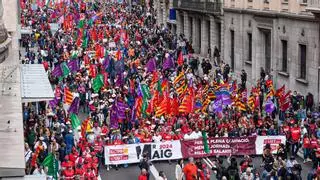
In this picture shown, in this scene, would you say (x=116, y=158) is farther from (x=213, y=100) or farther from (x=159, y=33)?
(x=159, y=33)

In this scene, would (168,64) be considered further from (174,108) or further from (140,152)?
(140,152)

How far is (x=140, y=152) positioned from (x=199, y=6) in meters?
31.3

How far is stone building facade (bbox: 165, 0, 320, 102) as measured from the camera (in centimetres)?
3672

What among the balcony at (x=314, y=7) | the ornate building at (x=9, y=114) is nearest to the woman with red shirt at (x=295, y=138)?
the balcony at (x=314, y=7)

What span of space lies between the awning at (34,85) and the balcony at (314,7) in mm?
12375

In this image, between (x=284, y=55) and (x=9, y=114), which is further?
(x=284, y=55)

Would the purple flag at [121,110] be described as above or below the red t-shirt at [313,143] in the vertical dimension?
above

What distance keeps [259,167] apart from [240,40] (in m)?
22.1

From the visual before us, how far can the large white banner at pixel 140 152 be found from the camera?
85.7ft

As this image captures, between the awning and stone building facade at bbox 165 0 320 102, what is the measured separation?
41.7ft

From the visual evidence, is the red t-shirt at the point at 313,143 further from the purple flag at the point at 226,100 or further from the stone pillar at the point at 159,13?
the stone pillar at the point at 159,13

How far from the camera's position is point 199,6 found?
56312 millimetres

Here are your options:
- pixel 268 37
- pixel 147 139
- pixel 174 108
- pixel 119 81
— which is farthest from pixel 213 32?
pixel 147 139

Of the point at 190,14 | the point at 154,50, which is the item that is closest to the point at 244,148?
the point at 154,50
